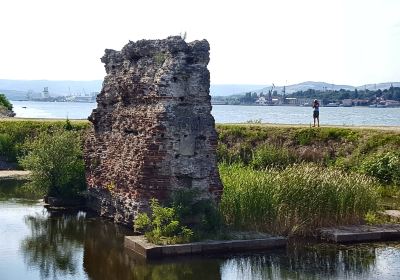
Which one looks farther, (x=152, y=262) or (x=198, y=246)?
(x=198, y=246)

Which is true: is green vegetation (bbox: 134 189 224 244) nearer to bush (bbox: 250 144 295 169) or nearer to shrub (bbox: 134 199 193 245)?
shrub (bbox: 134 199 193 245)

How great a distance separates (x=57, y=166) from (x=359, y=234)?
11.7 meters

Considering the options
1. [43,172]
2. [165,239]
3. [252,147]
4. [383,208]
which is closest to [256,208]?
[165,239]

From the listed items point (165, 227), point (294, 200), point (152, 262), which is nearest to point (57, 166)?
point (165, 227)

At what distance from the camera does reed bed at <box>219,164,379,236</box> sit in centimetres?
2000

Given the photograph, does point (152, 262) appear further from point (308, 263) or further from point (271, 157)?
point (271, 157)

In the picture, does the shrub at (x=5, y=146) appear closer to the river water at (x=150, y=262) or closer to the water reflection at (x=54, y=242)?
the water reflection at (x=54, y=242)

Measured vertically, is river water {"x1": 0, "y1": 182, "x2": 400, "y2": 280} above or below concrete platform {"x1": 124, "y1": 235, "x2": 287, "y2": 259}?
below

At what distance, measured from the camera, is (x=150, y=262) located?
1716 centimetres

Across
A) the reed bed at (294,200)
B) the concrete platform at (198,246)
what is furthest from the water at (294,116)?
the concrete platform at (198,246)

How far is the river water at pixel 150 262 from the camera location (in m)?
16.2

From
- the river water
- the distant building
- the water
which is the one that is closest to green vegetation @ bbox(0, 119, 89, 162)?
the water

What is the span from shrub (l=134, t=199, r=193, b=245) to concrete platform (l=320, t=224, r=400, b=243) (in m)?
4.42

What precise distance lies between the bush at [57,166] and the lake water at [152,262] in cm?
437
